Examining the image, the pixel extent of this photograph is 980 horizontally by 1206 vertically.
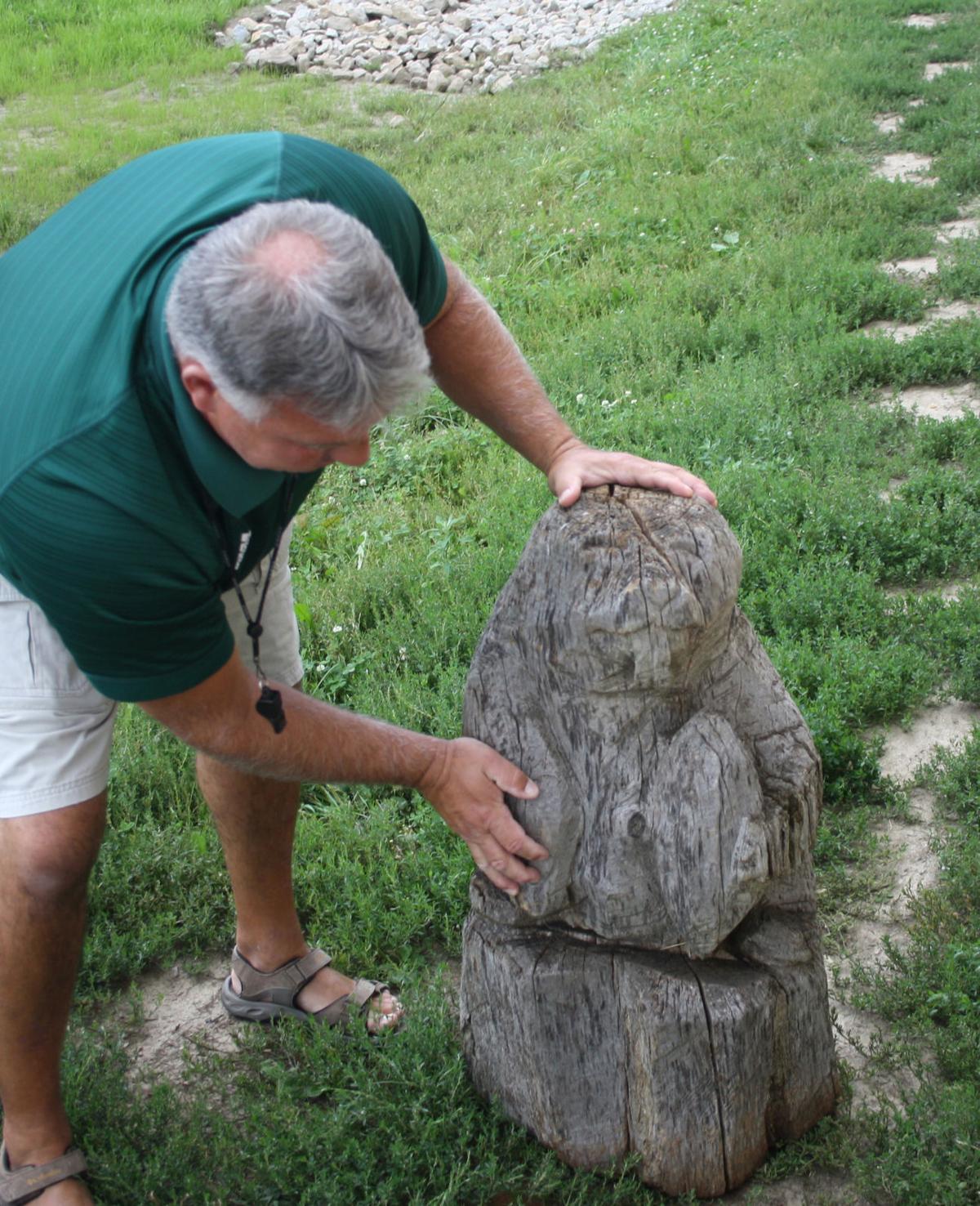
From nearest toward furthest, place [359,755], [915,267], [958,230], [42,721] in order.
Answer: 1. [359,755]
2. [42,721]
3. [915,267]
4. [958,230]

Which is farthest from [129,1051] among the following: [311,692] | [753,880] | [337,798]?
[753,880]

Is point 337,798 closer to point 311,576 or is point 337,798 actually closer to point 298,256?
point 311,576

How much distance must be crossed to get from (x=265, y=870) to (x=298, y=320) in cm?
180

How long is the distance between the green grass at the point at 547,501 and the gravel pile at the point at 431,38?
252 cm

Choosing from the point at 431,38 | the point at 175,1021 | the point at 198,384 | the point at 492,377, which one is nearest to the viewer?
the point at 198,384

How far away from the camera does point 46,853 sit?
2.56m

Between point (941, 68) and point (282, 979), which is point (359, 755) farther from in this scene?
point (941, 68)

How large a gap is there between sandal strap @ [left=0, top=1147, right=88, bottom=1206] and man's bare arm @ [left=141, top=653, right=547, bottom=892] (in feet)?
3.69

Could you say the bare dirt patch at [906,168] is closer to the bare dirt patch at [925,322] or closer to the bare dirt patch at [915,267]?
the bare dirt patch at [915,267]

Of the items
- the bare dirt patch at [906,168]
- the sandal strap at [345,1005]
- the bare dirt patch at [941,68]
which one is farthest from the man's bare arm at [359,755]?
the bare dirt patch at [941,68]

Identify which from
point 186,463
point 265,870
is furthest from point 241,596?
point 265,870

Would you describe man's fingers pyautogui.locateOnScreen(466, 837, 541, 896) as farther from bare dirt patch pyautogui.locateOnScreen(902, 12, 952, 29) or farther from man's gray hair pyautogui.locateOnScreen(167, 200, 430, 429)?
bare dirt patch pyautogui.locateOnScreen(902, 12, 952, 29)

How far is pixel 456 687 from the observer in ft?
13.9

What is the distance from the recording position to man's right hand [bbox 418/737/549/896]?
8.11 ft
